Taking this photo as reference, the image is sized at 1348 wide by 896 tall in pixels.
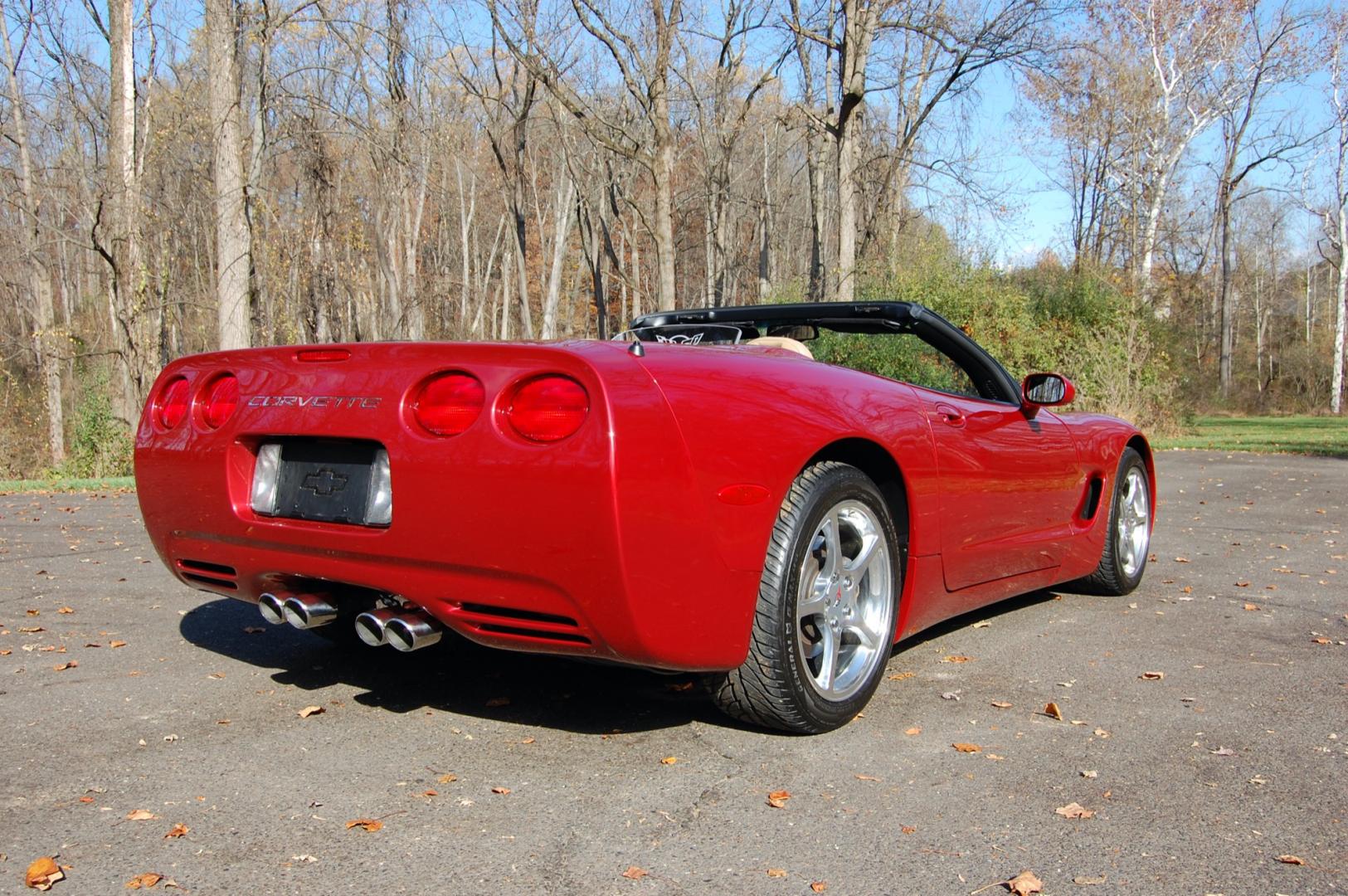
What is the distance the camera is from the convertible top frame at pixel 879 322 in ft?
13.7

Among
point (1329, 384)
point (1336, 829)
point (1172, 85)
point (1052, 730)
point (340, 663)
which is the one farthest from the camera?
point (1329, 384)

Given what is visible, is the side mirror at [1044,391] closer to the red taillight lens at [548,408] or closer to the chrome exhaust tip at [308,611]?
the red taillight lens at [548,408]

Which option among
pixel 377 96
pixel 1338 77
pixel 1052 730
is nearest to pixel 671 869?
pixel 1052 730

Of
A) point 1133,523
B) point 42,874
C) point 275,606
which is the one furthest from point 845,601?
point 1133,523

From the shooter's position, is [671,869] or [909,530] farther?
[909,530]

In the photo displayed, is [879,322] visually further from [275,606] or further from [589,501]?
[275,606]

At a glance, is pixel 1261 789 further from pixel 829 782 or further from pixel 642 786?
pixel 642 786

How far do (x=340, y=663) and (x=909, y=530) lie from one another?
6.70ft

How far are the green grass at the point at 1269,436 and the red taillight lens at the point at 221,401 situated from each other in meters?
16.9

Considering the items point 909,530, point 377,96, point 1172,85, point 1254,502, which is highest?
point 1172,85

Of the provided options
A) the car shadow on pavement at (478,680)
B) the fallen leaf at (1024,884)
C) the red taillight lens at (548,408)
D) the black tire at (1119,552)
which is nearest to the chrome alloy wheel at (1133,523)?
the black tire at (1119,552)

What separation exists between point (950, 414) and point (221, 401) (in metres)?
2.40

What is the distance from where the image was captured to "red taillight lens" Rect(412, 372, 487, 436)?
2805mm

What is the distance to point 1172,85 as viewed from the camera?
33.4 meters
